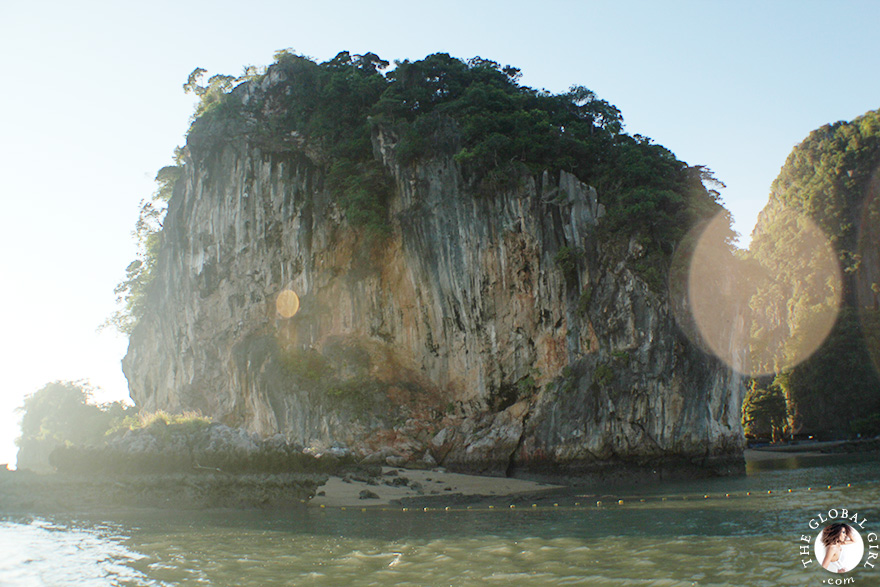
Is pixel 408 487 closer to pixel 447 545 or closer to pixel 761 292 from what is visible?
pixel 447 545

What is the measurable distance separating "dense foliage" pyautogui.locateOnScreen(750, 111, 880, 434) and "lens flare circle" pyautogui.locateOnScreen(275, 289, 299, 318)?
37.7 metres

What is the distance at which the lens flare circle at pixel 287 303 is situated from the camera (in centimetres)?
3291

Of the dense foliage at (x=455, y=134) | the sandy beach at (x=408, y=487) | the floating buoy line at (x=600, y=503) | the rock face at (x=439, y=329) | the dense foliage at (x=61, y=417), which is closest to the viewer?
the floating buoy line at (x=600, y=503)

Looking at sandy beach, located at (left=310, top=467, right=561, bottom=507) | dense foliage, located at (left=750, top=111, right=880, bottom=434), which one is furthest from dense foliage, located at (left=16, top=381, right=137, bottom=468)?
dense foliage, located at (left=750, top=111, right=880, bottom=434)

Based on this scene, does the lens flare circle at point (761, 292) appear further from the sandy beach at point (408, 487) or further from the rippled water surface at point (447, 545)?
the rippled water surface at point (447, 545)

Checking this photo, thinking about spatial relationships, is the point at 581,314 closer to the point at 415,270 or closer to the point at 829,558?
the point at 415,270

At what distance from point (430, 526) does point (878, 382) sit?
44948 mm

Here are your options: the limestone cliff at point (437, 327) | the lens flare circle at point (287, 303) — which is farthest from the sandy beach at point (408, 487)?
the lens flare circle at point (287, 303)

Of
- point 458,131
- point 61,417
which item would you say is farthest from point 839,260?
point 61,417

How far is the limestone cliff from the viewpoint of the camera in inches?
934

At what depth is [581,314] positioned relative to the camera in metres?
25.5

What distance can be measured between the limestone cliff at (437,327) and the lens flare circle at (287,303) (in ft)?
1.21

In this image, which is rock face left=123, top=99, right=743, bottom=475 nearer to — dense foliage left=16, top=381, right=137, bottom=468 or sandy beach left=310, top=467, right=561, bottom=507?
sandy beach left=310, top=467, right=561, bottom=507

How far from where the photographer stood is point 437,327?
96.0ft
